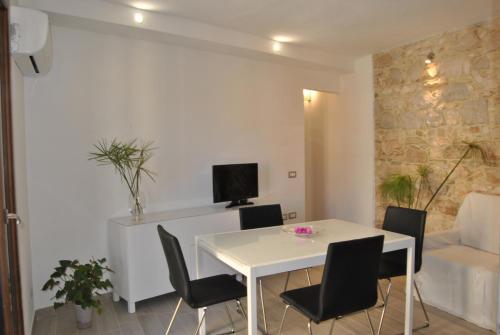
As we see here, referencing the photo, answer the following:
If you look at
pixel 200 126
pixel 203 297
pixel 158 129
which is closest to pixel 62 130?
pixel 158 129

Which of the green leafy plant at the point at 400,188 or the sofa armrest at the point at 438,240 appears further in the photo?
the green leafy plant at the point at 400,188

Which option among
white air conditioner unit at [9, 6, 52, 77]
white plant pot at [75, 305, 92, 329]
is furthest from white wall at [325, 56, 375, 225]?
white air conditioner unit at [9, 6, 52, 77]

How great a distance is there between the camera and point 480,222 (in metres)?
3.56

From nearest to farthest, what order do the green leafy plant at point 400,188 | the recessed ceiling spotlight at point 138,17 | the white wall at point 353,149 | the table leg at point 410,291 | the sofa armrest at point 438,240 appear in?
the table leg at point 410,291 → the recessed ceiling spotlight at point 138,17 → the sofa armrest at point 438,240 → the green leafy plant at point 400,188 → the white wall at point 353,149

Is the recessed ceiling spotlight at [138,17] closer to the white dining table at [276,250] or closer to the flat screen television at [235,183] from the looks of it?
the flat screen television at [235,183]

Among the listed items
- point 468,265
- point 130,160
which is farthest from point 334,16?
point 468,265

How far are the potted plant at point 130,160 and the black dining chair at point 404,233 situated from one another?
2.23m

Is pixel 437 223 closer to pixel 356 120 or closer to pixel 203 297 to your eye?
pixel 356 120

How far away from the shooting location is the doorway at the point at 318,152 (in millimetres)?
5832

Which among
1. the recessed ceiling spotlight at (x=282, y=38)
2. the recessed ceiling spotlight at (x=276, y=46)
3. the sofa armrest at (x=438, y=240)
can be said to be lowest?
the sofa armrest at (x=438, y=240)

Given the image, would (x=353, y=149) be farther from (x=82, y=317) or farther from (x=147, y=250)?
(x=82, y=317)

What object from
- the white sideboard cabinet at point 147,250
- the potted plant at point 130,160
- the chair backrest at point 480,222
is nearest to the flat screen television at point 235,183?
the white sideboard cabinet at point 147,250

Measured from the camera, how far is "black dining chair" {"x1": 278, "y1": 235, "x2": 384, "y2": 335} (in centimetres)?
204

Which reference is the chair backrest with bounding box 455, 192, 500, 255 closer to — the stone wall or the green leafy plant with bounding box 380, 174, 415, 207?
the stone wall
